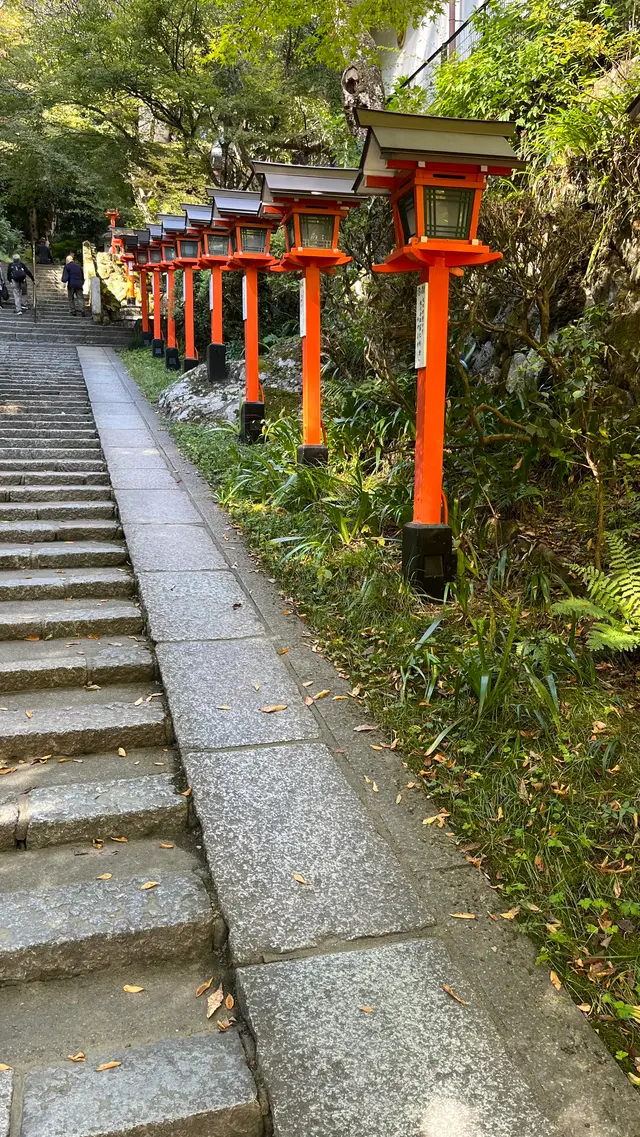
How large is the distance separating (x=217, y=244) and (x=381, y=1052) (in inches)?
445

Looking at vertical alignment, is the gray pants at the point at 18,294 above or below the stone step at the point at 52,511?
above

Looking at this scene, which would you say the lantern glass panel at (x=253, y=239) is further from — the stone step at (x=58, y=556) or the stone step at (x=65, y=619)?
the stone step at (x=65, y=619)

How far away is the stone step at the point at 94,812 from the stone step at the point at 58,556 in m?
2.66

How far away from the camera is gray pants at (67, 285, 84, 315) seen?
23359 mm

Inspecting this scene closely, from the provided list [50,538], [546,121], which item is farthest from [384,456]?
[546,121]

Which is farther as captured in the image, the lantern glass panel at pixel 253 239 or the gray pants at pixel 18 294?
the gray pants at pixel 18 294

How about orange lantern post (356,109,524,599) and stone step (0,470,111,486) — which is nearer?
orange lantern post (356,109,524,599)

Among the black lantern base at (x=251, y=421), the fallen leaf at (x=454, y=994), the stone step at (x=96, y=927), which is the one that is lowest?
the fallen leaf at (x=454, y=994)

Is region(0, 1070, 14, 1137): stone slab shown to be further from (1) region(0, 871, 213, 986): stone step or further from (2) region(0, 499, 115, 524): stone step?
(2) region(0, 499, 115, 524): stone step

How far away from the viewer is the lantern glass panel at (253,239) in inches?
366

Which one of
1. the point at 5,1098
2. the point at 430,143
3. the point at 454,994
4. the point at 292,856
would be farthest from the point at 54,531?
the point at 454,994

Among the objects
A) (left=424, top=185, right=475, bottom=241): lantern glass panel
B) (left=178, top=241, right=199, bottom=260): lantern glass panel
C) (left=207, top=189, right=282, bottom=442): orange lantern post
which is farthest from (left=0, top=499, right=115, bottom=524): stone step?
(left=178, top=241, right=199, bottom=260): lantern glass panel

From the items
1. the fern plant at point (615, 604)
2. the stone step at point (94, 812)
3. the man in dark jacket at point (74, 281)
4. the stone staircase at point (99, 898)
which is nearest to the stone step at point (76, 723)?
the stone staircase at point (99, 898)

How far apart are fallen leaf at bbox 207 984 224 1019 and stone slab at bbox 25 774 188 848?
0.79 meters
